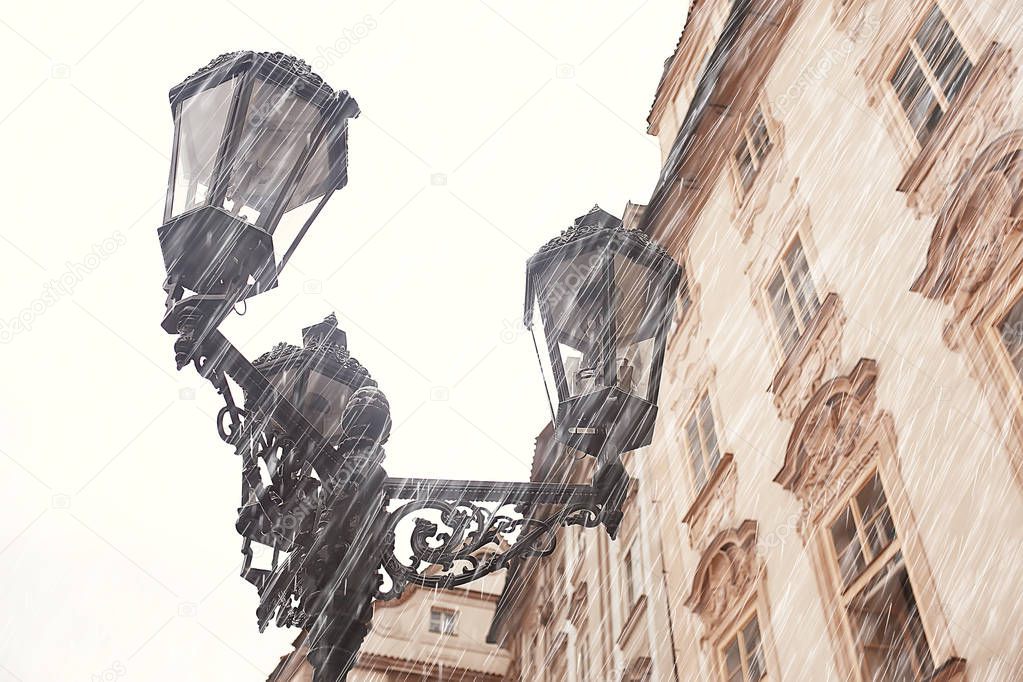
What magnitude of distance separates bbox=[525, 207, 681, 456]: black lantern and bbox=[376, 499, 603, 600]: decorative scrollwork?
30 cm

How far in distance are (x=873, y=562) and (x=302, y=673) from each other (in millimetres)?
21669

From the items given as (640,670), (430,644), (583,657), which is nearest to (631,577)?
(640,670)

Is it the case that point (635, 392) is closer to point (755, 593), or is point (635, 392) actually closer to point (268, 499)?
point (268, 499)

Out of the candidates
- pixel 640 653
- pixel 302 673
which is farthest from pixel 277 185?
pixel 302 673

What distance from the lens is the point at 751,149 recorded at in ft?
37.7

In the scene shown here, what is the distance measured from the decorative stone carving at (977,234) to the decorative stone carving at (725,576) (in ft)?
9.85

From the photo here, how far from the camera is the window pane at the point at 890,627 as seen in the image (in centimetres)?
598

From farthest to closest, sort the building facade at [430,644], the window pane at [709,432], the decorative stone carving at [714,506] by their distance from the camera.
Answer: the building facade at [430,644] < the window pane at [709,432] < the decorative stone carving at [714,506]

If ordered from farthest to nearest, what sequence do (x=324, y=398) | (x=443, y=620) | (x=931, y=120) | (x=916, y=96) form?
(x=443, y=620) → (x=916, y=96) → (x=931, y=120) → (x=324, y=398)

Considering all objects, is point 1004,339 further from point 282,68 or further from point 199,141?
point 199,141

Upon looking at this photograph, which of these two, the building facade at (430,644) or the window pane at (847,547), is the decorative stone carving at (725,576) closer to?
the window pane at (847,547)

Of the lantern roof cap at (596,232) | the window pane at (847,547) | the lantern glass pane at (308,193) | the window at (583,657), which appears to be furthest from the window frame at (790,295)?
the window at (583,657)

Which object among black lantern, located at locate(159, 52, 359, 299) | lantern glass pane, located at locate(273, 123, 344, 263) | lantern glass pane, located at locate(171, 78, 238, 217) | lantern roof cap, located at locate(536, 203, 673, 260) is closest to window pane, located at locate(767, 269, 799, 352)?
lantern roof cap, located at locate(536, 203, 673, 260)

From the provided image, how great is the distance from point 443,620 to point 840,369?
18820 millimetres
